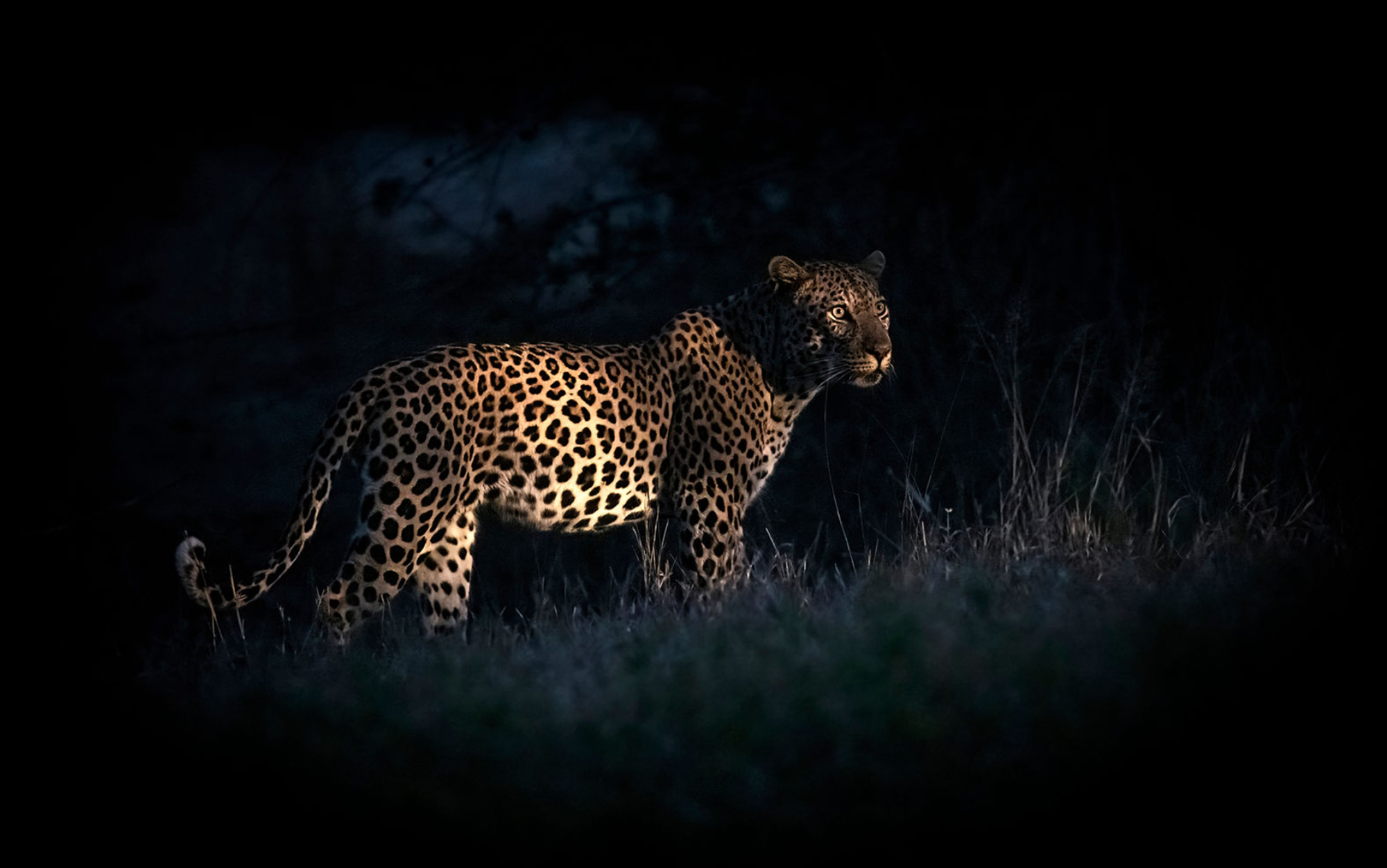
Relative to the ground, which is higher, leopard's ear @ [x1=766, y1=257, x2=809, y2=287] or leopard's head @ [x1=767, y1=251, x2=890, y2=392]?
leopard's ear @ [x1=766, y1=257, x2=809, y2=287]

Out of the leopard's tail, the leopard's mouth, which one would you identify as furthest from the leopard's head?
the leopard's tail

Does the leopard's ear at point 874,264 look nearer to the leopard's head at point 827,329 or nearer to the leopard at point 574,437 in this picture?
the leopard at point 574,437

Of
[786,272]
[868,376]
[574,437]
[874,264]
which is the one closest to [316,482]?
[574,437]

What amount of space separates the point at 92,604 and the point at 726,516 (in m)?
4.22

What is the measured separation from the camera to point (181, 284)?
873cm

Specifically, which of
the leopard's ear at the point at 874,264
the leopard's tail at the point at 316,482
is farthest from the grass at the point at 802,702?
the leopard's ear at the point at 874,264

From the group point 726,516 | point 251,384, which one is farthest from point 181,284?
point 726,516

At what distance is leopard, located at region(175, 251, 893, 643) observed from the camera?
5.77 metres

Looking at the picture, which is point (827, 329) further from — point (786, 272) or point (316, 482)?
point (316, 482)

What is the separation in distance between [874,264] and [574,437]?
77.3 inches

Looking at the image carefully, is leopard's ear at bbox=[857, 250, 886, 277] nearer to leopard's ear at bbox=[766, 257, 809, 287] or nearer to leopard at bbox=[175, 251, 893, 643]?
leopard at bbox=[175, 251, 893, 643]

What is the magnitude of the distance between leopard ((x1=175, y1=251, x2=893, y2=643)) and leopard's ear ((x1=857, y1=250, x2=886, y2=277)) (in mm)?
15

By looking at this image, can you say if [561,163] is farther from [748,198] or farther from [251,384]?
[251,384]

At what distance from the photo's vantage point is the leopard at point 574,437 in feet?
18.9
